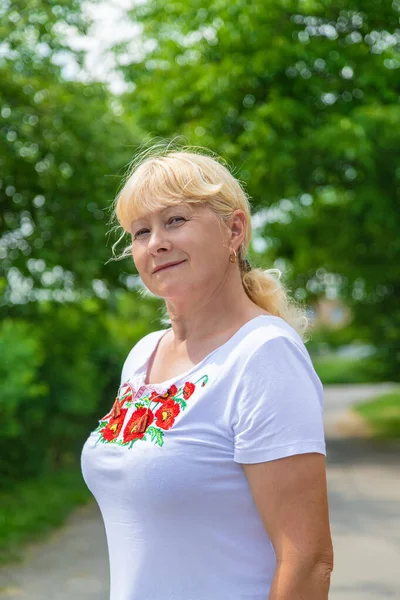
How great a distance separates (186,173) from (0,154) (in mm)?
9451

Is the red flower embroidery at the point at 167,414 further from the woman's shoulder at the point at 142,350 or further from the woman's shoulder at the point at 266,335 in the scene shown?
the woman's shoulder at the point at 142,350

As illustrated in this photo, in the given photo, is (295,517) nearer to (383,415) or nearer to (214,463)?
(214,463)

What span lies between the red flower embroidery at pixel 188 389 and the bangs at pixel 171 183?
15.0 inches

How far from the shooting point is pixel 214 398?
1773mm

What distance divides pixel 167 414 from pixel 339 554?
19.8ft

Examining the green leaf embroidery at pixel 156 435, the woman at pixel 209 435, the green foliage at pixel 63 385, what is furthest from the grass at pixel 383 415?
the green leaf embroidery at pixel 156 435

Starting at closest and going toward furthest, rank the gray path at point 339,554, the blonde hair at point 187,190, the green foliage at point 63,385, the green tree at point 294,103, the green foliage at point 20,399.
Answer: the blonde hair at point 187,190
the gray path at point 339,554
the green foliage at point 20,399
the green foliage at point 63,385
the green tree at point 294,103

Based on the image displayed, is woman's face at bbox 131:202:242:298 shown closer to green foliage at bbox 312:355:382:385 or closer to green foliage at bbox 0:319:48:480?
green foliage at bbox 0:319:48:480

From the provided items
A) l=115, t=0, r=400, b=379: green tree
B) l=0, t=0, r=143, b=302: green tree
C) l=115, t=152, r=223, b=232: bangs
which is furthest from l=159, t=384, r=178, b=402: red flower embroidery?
l=115, t=0, r=400, b=379: green tree

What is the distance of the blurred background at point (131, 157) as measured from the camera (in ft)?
35.2

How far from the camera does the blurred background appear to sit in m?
10.7

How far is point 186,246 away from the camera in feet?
6.24

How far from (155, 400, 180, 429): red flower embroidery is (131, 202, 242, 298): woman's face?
255 millimetres

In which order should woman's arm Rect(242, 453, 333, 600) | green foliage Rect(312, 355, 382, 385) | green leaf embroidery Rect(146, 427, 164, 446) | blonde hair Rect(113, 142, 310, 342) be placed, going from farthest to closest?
green foliage Rect(312, 355, 382, 385), blonde hair Rect(113, 142, 310, 342), green leaf embroidery Rect(146, 427, 164, 446), woman's arm Rect(242, 453, 333, 600)
